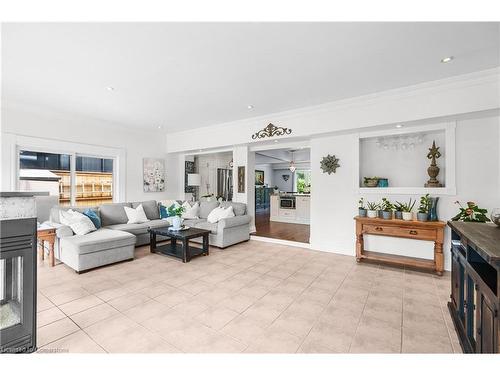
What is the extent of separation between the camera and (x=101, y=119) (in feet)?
17.2

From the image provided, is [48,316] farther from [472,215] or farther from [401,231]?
[472,215]

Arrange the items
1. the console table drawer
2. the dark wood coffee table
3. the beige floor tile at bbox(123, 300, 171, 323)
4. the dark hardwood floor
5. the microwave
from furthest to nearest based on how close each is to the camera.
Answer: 1. the microwave
2. the dark hardwood floor
3. the dark wood coffee table
4. the console table drawer
5. the beige floor tile at bbox(123, 300, 171, 323)

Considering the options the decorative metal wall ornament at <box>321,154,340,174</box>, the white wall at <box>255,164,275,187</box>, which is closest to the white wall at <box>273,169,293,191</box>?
the white wall at <box>255,164,275,187</box>

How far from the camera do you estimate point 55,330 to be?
1998mm

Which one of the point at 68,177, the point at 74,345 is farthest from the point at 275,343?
the point at 68,177

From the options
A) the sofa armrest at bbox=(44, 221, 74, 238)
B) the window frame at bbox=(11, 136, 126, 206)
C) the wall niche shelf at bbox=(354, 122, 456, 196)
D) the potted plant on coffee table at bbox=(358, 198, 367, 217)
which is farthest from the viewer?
the window frame at bbox=(11, 136, 126, 206)

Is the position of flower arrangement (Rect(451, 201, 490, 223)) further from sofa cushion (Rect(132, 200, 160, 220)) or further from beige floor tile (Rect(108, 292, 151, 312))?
sofa cushion (Rect(132, 200, 160, 220))

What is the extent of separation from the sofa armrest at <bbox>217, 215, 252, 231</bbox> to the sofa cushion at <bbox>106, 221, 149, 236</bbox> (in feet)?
4.99

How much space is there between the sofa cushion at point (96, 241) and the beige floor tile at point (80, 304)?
96cm

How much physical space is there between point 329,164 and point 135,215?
4.12m

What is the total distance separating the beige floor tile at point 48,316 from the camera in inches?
83.5

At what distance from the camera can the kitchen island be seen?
7648mm
